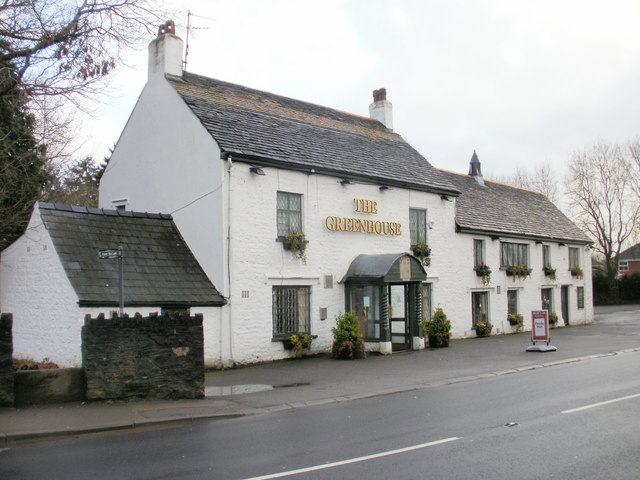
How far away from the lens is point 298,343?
62.5 ft

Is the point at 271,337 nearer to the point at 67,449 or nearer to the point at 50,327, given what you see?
the point at 50,327

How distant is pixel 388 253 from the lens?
2241cm

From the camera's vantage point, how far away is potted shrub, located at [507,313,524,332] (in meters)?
29.2

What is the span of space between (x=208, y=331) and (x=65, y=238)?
14.4 feet

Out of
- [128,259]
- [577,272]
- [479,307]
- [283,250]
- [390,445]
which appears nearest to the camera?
[390,445]

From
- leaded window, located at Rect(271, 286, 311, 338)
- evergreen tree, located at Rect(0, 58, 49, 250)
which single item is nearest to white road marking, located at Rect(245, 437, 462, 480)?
leaded window, located at Rect(271, 286, 311, 338)

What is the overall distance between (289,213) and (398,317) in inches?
245

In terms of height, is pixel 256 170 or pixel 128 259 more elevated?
pixel 256 170

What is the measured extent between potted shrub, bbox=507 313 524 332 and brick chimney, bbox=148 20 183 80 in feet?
59.4

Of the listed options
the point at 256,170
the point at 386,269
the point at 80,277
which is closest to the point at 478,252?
the point at 386,269

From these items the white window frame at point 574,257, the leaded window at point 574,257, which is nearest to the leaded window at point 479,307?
the white window frame at point 574,257

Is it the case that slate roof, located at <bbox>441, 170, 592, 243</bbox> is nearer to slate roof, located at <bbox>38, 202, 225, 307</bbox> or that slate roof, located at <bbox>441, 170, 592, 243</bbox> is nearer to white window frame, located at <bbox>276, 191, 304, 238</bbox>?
white window frame, located at <bbox>276, 191, 304, 238</bbox>

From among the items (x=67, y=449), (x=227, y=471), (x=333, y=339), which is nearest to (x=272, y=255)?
(x=333, y=339)

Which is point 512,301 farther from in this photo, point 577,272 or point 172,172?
point 172,172
